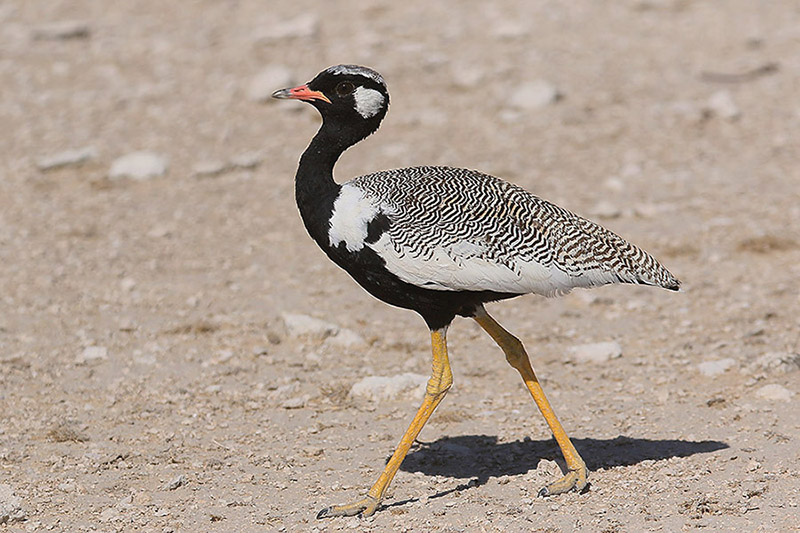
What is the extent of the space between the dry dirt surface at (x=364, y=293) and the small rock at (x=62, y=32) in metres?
0.04

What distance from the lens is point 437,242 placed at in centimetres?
598

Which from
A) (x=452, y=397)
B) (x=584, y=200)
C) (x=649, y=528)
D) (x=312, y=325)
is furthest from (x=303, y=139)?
(x=649, y=528)

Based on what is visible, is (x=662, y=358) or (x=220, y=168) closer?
(x=662, y=358)

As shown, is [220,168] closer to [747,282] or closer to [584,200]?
[584,200]

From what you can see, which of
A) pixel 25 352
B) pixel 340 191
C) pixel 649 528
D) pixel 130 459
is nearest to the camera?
pixel 649 528

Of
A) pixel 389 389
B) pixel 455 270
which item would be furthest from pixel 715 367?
pixel 455 270

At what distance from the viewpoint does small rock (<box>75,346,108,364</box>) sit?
325 inches

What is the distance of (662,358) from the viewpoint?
327 inches

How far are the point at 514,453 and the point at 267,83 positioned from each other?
316 inches

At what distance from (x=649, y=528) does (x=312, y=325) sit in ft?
11.9

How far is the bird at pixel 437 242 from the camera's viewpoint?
5973 millimetres

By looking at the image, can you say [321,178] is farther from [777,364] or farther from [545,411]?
[777,364]

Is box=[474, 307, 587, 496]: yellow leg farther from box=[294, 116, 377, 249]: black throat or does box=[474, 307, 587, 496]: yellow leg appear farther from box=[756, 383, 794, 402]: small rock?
box=[756, 383, 794, 402]: small rock

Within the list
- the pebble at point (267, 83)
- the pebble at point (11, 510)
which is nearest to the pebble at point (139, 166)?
the pebble at point (267, 83)
